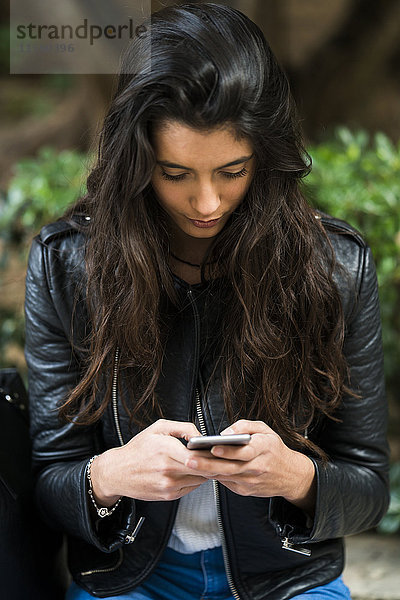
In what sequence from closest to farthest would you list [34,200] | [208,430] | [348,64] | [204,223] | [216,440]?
[216,440] → [204,223] → [208,430] → [34,200] → [348,64]

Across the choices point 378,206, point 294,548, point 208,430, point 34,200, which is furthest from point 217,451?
point 34,200

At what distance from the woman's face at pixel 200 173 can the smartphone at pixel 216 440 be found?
452 millimetres

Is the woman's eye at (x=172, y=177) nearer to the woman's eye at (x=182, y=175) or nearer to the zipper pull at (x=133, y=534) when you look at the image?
the woman's eye at (x=182, y=175)

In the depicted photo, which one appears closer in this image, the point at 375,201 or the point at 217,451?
the point at 217,451

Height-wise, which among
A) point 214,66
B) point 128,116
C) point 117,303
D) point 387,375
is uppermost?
point 214,66

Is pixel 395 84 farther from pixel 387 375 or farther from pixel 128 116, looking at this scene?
pixel 128 116

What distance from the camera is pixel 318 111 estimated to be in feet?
18.9

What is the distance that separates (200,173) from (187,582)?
947 mm

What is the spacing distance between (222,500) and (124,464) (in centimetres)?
27

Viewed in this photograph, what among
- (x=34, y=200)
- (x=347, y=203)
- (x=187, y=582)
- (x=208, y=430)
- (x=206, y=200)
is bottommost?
(x=187, y=582)

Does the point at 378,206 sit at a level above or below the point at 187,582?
above

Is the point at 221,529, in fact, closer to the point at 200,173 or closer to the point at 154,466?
the point at 154,466

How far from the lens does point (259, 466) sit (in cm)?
147

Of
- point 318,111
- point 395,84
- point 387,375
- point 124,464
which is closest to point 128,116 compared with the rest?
point 124,464
